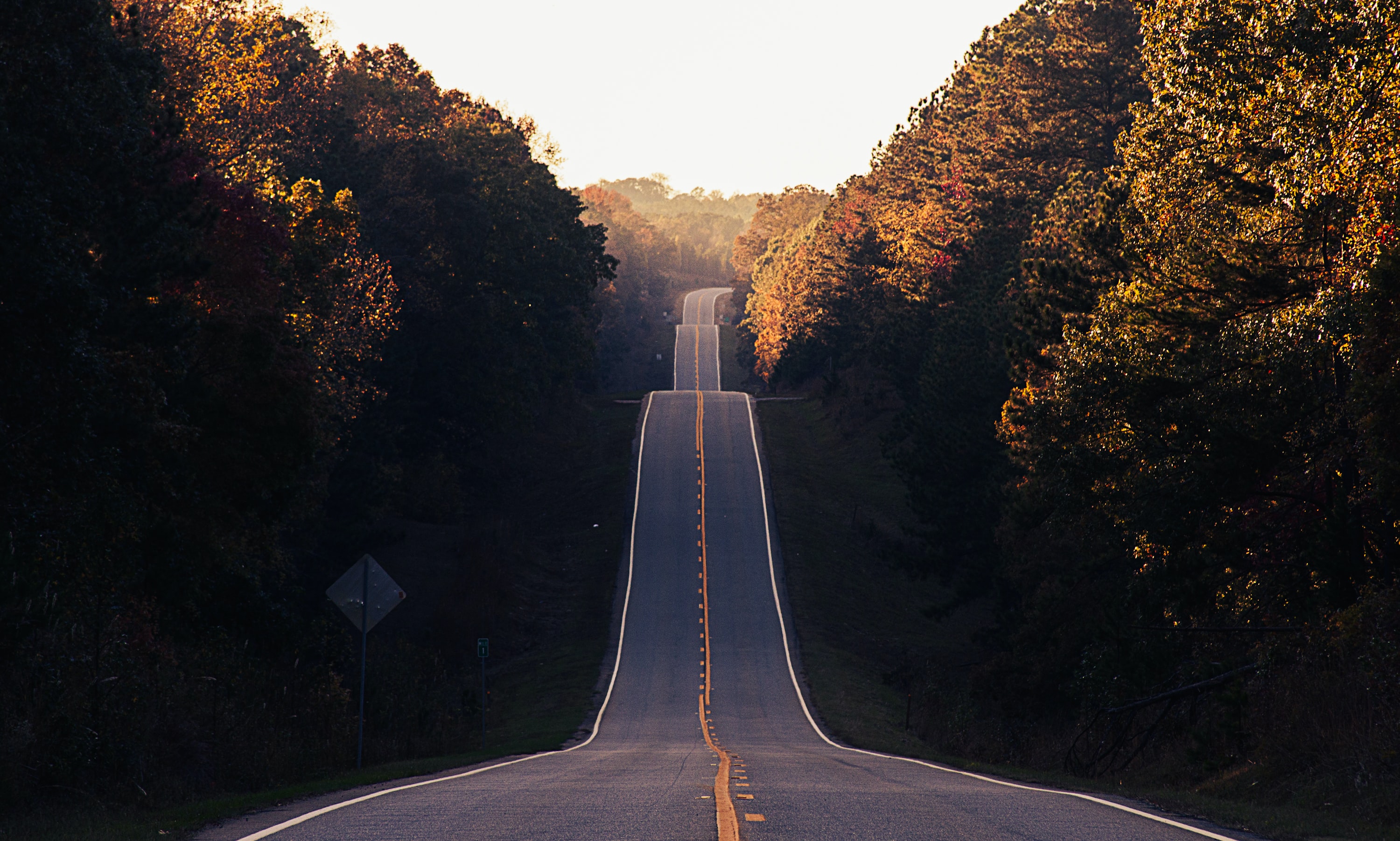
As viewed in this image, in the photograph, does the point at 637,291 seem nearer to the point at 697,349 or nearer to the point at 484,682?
the point at 697,349

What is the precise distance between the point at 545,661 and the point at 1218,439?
86.0 feet

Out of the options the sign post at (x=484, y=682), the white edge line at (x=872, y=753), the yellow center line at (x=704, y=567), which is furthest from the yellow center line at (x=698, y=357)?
the sign post at (x=484, y=682)

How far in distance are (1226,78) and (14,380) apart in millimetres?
21851

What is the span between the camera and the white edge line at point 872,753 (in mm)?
10805

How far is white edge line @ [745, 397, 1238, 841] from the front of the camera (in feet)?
35.4

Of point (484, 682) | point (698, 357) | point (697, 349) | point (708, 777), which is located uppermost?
point (697, 349)

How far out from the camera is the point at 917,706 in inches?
1313

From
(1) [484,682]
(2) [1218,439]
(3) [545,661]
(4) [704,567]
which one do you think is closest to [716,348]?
(4) [704,567]

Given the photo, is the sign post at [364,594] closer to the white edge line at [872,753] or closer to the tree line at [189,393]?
the tree line at [189,393]

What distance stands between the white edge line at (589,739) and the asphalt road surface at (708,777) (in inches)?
3.2

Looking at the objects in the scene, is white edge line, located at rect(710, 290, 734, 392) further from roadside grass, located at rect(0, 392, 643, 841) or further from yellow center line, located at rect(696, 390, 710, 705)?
yellow center line, located at rect(696, 390, 710, 705)

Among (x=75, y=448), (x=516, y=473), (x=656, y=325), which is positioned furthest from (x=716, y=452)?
(x=656, y=325)

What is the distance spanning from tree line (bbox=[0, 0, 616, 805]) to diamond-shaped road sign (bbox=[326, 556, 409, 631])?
7.01 feet

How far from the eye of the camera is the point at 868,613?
45.3 metres
